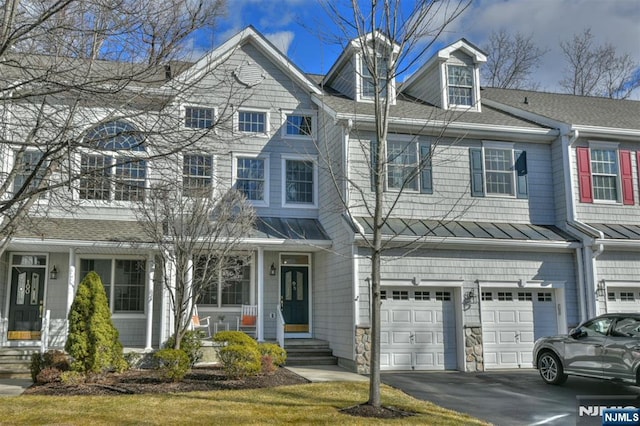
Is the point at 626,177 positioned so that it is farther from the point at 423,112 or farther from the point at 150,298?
the point at 150,298

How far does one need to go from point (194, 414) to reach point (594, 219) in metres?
12.1

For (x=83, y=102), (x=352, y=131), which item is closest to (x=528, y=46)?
(x=352, y=131)

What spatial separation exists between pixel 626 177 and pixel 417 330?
25.2 feet

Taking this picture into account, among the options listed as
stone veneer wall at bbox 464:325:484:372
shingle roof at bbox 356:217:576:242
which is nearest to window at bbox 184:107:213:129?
shingle roof at bbox 356:217:576:242

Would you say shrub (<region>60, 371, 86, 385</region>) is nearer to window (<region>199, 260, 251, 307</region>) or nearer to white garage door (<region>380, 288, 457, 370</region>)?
window (<region>199, 260, 251, 307</region>)

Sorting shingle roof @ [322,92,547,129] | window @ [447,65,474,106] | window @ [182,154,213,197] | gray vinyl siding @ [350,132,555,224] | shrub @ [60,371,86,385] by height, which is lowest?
shrub @ [60,371,86,385]

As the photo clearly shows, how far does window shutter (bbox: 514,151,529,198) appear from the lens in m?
15.4

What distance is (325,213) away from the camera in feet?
51.4

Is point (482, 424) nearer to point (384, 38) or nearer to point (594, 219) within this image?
point (384, 38)

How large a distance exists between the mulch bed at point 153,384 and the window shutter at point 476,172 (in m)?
7.08

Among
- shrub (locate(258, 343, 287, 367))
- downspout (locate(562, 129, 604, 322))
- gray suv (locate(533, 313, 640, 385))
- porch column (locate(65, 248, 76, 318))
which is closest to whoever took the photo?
gray suv (locate(533, 313, 640, 385))

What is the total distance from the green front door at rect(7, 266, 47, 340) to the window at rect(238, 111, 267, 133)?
684cm

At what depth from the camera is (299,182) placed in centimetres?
1664

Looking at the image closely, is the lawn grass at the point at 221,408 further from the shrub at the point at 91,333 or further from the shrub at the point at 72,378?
the shrub at the point at 91,333
